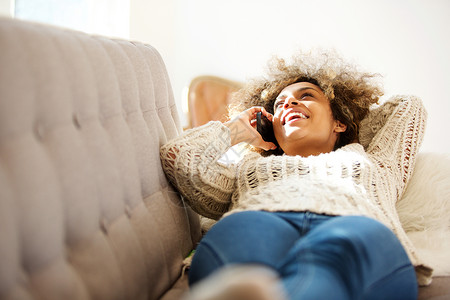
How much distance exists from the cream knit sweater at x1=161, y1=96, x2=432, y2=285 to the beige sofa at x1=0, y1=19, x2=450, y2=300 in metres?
0.08

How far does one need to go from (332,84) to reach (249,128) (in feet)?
1.17

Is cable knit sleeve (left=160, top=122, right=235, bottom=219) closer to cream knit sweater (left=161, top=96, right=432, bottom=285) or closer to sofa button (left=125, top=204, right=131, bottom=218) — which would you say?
cream knit sweater (left=161, top=96, right=432, bottom=285)

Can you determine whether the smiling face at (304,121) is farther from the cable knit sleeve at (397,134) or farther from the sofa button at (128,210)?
the sofa button at (128,210)

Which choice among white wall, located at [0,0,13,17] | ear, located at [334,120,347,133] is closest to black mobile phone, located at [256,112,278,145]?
ear, located at [334,120,347,133]

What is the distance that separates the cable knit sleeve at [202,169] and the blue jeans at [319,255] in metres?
0.25

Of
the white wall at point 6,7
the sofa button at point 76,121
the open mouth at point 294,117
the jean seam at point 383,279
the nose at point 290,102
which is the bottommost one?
the jean seam at point 383,279

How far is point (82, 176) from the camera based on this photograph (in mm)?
724

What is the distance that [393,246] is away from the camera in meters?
Answer: 0.80

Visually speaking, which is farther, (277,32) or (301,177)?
(277,32)

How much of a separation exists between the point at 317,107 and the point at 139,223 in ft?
2.54

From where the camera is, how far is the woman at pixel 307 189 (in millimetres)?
707

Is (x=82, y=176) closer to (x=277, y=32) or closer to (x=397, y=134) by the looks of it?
(x=397, y=134)

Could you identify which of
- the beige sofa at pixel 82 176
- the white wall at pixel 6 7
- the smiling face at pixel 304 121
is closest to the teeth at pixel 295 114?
the smiling face at pixel 304 121

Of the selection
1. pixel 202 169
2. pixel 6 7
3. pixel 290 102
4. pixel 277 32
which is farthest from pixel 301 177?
pixel 277 32
